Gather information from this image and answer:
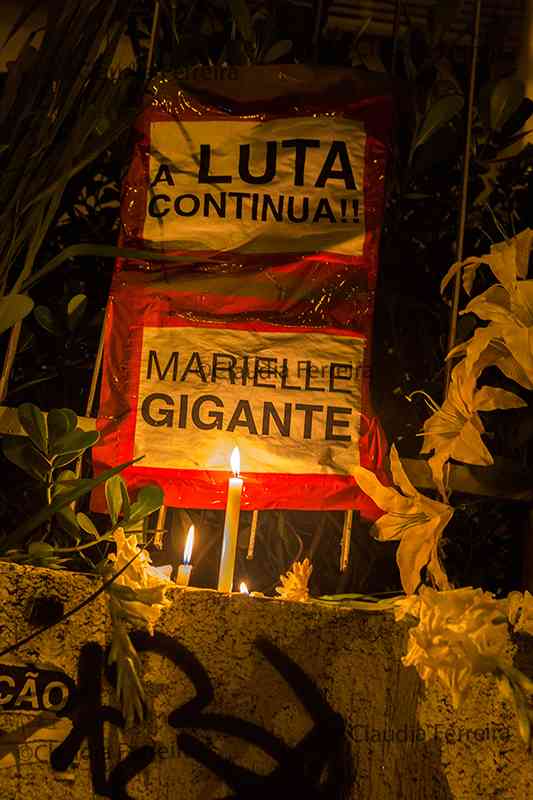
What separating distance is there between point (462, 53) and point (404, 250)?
2.90 feet

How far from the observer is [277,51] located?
185cm

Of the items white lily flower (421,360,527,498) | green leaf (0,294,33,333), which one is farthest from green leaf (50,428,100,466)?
white lily flower (421,360,527,498)

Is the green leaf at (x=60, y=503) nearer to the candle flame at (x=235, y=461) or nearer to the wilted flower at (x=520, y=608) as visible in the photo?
the candle flame at (x=235, y=461)

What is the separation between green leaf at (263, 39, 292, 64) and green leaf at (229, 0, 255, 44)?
6 centimetres

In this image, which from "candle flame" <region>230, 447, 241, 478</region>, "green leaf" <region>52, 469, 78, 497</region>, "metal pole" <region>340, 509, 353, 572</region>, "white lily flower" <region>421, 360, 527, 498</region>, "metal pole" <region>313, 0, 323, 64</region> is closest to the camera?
"white lily flower" <region>421, 360, 527, 498</region>

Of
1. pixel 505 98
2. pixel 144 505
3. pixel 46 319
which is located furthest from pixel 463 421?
pixel 46 319

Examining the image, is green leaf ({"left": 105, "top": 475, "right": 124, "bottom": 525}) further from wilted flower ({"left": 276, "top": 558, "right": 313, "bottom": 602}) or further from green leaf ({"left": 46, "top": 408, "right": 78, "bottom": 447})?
wilted flower ({"left": 276, "top": 558, "right": 313, "bottom": 602})

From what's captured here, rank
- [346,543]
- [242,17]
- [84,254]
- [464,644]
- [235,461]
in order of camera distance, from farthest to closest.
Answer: [242,17]
[346,543]
[235,461]
[84,254]
[464,644]

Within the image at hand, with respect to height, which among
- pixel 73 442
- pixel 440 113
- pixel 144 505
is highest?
pixel 440 113

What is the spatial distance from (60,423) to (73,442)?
34mm

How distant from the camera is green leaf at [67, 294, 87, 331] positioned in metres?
1.82

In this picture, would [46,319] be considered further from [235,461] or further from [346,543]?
[346,543]

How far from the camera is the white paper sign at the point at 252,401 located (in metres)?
1.65

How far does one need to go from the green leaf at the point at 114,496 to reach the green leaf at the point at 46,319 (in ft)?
1.85
